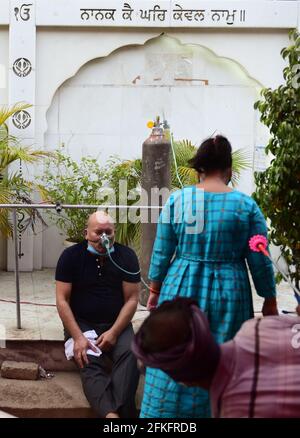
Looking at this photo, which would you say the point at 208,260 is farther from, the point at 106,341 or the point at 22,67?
the point at 22,67

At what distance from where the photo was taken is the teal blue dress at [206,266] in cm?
314

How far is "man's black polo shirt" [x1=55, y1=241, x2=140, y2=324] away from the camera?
465 centimetres

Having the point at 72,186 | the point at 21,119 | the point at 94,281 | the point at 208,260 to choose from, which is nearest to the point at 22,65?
the point at 21,119

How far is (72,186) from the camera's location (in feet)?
23.1

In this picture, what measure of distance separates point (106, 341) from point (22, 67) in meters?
3.67

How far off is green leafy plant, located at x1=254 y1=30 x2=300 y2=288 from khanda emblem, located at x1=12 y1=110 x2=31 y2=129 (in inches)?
127

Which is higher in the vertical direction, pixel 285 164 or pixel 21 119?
pixel 21 119

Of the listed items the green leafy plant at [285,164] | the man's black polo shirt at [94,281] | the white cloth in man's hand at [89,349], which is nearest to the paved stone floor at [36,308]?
the white cloth in man's hand at [89,349]

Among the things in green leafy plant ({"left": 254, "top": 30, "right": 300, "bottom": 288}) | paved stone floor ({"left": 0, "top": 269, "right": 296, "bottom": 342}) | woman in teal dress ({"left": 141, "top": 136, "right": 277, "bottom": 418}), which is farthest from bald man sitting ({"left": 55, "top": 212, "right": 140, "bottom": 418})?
woman in teal dress ({"left": 141, "top": 136, "right": 277, "bottom": 418})

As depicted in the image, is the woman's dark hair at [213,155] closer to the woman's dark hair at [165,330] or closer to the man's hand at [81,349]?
the woman's dark hair at [165,330]

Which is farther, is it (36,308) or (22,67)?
(22,67)

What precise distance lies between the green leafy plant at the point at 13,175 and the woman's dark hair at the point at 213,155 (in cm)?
361

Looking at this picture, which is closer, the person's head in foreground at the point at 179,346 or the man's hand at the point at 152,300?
the person's head in foreground at the point at 179,346

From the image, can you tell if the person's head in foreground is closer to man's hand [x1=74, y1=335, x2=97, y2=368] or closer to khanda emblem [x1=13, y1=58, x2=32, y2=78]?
man's hand [x1=74, y1=335, x2=97, y2=368]
